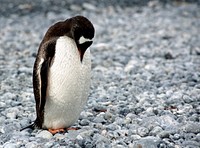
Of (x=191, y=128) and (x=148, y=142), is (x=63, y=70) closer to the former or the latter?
(x=148, y=142)

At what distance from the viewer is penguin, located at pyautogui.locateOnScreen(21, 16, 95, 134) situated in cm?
380

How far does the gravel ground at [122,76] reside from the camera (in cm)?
388

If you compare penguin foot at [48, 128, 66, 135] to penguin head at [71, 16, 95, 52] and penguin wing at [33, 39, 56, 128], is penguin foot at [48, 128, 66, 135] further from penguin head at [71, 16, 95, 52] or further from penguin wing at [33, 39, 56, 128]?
penguin head at [71, 16, 95, 52]

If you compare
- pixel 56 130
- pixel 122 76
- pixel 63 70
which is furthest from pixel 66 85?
pixel 122 76

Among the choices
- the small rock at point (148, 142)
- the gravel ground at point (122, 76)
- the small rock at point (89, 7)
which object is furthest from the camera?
the small rock at point (89, 7)

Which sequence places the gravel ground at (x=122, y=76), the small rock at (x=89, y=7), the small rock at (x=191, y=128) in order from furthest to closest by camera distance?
the small rock at (x=89, y=7) → the small rock at (x=191, y=128) → the gravel ground at (x=122, y=76)

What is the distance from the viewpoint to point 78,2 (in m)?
12.2

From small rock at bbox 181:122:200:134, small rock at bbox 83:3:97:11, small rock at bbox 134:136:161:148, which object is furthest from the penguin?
small rock at bbox 83:3:97:11

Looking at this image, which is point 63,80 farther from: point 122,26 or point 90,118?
point 122,26

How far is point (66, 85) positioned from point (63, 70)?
0.37ft

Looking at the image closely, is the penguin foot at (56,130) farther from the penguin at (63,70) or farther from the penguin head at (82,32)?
the penguin head at (82,32)

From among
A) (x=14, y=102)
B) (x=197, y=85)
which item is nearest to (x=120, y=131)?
(x=14, y=102)

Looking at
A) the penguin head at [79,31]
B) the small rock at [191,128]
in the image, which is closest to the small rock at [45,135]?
the penguin head at [79,31]

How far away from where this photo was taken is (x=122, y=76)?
248 inches
